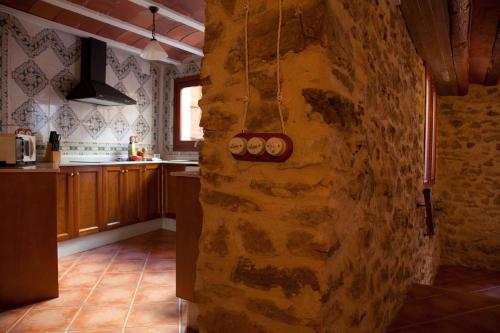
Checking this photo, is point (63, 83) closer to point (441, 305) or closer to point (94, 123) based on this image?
point (94, 123)

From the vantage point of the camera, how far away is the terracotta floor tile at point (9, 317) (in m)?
2.10

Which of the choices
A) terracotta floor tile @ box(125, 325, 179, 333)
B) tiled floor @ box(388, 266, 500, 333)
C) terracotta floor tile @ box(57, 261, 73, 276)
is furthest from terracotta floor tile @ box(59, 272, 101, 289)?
tiled floor @ box(388, 266, 500, 333)

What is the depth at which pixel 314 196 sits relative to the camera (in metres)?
1.09

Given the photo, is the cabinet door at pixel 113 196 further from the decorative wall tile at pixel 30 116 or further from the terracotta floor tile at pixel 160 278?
A: the terracotta floor tile at pixel 160 278

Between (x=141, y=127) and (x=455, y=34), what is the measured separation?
13.1ft

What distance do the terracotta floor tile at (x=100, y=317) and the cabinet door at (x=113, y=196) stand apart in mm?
1571

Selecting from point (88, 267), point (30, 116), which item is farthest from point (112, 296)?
point (30, 116)

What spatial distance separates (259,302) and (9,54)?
3.75 m

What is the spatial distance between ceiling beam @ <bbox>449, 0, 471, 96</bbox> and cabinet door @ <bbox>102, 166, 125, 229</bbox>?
11.5 ft

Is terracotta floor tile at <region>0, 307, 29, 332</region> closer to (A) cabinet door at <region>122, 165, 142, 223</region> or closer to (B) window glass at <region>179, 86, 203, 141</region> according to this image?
(A) cabinet door at <region>122, 165, 142, 223</region>

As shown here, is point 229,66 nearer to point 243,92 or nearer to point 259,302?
point 243,92

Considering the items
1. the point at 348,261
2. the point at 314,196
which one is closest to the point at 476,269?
the point at 348,261

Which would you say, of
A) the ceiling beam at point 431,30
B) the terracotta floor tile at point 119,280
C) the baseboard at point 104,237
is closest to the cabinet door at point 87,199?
the baseboard at point 104,237

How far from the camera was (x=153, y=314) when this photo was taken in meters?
2.28
